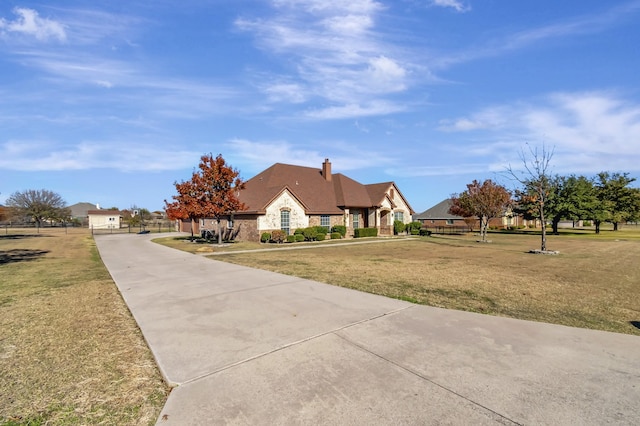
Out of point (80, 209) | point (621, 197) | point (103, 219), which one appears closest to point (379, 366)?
point (621, 197)

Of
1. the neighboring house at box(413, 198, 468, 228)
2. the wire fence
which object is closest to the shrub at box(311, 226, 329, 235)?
Answer: the wire fence

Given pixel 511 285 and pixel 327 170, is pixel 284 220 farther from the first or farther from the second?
pixel 511 285

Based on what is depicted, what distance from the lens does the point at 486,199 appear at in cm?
3003

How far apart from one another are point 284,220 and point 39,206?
7173 centimetres

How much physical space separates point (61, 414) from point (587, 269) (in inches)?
639

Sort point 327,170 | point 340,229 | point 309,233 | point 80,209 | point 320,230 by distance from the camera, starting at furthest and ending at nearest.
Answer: point 80,209 → point 327,170 → point 340,229 → point 320,230 → point 309,233

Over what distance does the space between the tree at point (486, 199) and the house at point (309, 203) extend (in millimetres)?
7091

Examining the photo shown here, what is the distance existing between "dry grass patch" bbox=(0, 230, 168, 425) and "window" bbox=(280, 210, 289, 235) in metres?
19.1

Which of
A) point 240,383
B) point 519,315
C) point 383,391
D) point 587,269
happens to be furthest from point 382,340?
point 587,269

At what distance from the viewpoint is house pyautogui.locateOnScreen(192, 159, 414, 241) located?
1059 inches

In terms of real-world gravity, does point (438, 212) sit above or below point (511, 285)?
above

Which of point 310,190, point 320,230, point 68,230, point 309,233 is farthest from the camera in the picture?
point 68,230

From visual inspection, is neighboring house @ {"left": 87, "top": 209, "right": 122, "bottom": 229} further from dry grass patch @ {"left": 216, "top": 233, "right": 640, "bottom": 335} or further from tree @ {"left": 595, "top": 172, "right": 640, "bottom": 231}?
tree @ {"left": 595, "top": 172, "right": 640, "bottom": 231}

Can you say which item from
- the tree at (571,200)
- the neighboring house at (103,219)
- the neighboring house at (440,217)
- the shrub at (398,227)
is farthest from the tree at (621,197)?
the neighboring house at (103,219)
